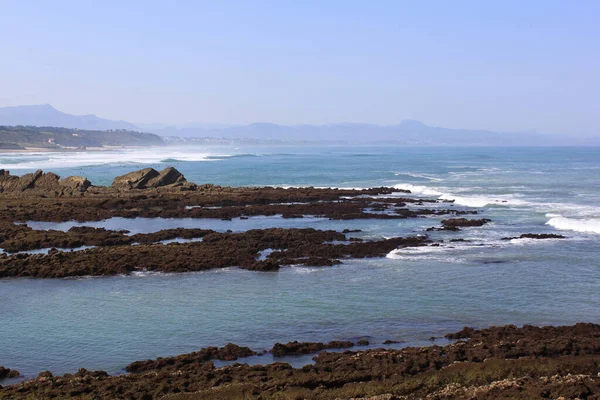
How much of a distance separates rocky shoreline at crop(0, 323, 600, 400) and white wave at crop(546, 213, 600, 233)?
19.8 meters

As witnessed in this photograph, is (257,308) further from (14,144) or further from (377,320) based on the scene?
(14,144)

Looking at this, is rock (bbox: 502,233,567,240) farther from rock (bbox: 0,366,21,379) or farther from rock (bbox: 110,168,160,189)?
rock (bbox: 110,168,160,189)

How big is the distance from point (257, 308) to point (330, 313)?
2298 millimetres

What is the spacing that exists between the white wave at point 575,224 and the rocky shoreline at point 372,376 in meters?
19.8

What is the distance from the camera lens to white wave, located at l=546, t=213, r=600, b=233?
109ft

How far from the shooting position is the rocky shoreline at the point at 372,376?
11.6m

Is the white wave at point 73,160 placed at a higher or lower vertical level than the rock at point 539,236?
higher

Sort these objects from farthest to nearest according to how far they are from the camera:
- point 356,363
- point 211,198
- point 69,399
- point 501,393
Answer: point 211,198 → point 356,363 → point 69,399 → point 501,393

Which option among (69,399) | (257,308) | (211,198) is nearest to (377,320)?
(257,308)

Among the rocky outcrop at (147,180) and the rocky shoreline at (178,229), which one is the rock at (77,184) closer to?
the rocky shoreline at (178,229)

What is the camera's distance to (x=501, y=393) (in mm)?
11180

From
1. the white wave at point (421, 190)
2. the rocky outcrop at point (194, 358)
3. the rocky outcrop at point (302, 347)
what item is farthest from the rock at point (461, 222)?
the rocky outcrop at point (194, 358)

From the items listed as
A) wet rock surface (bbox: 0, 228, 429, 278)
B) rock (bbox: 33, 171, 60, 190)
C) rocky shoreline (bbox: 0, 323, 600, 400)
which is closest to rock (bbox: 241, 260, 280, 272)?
wet rock surface (bbox: 0, 228, 429, 278)

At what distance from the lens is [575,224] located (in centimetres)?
3416
